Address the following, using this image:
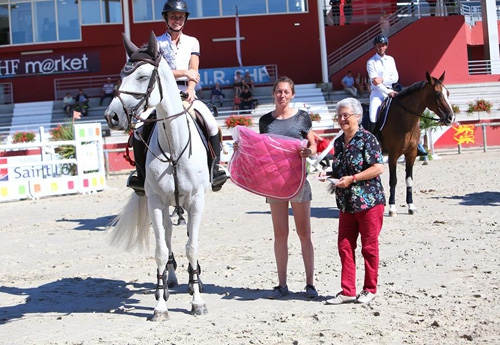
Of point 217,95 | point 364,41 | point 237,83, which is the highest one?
point 364,41

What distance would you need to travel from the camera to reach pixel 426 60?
38031 mm

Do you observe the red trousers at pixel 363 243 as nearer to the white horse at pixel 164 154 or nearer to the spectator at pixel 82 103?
the white horse at pixel 164 154

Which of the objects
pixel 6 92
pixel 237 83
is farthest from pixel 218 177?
pixel 6 92

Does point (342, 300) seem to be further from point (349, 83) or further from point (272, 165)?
point (349, 83)

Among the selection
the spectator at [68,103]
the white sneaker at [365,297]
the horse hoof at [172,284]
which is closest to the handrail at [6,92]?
the spectator at [68,103]

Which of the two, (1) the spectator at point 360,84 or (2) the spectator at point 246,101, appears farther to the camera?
(1) the spectator at point 360,84

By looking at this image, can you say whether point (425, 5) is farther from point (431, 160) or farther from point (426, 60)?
point (431, 160)

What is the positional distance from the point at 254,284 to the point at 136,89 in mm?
2655

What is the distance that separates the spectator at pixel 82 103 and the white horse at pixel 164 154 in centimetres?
2906

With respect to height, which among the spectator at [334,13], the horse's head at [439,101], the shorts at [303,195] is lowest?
the shorts at [303,195]

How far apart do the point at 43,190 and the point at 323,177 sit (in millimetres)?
13723

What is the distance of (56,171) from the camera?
67.3ft

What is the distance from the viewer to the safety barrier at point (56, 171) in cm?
1948

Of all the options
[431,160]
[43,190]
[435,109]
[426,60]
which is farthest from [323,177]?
[426,60]
